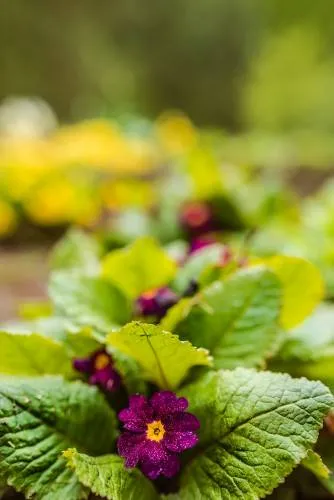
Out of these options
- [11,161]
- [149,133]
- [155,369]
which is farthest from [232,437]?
[149,133]

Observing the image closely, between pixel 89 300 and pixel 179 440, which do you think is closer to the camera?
pixel 179 440

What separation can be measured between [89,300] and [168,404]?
250mm

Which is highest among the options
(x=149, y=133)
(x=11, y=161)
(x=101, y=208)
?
(x=149, y=133)

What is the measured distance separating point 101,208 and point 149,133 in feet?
7.11

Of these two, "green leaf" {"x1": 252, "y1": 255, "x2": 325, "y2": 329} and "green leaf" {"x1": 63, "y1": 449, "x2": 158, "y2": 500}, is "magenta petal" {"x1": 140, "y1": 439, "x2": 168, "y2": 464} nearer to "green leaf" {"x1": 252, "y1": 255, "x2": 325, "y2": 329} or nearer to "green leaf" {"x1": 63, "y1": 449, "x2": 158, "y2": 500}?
"green leaf" {"x1": 63, "y1": 449, "x2": 158, "y2": 500}

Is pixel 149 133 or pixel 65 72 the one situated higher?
pixel 65 72

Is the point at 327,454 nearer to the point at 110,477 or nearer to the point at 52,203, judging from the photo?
the point at 110,477

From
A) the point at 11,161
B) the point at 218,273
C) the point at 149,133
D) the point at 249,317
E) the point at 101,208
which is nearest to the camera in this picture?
the point at 249,317

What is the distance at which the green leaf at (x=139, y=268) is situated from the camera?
104 cm

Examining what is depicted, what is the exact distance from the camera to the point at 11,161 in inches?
121

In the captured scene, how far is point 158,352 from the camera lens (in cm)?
75

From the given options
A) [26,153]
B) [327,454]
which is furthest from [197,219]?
[26,153]

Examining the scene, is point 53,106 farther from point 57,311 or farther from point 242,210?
point 57,311

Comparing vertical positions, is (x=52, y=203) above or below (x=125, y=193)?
below
